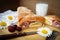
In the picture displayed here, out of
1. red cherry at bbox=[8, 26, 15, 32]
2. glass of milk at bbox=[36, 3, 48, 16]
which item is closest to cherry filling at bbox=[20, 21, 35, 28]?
red cherry at bbox=[8, 26, 15, 32]

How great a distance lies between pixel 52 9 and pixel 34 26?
1.37 ft

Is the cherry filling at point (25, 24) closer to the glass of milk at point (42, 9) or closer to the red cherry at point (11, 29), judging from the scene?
the red cherry at point (11, 29)

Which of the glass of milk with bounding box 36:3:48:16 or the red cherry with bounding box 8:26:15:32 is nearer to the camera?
the red cherry with bounding box 8:26:15:32

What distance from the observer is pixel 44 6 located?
95 cm

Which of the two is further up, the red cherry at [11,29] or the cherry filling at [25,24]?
the red cherry at [11,29]

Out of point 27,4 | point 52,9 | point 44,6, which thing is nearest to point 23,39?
point 44,6

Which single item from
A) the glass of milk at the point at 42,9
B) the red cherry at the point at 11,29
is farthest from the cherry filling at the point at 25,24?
the glass of milk at the point at 42,9

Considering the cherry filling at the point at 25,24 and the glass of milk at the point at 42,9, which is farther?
the glass of milk at the point at 42,9

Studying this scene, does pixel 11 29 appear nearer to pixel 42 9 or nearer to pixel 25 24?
pixel 25 24

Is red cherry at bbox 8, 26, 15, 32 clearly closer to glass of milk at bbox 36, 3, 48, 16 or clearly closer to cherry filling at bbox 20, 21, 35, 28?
cherry filling at bbox 20, 21, 35, 28

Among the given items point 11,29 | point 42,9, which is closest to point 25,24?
point 11,29

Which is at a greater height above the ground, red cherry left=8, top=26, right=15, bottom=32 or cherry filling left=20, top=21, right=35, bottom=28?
red cherry left=8, top=26, right=15, bottom=32

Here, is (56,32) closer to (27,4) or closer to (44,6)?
(44,6)

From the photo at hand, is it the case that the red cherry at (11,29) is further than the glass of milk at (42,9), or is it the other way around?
the glass of milk at (42,9)
